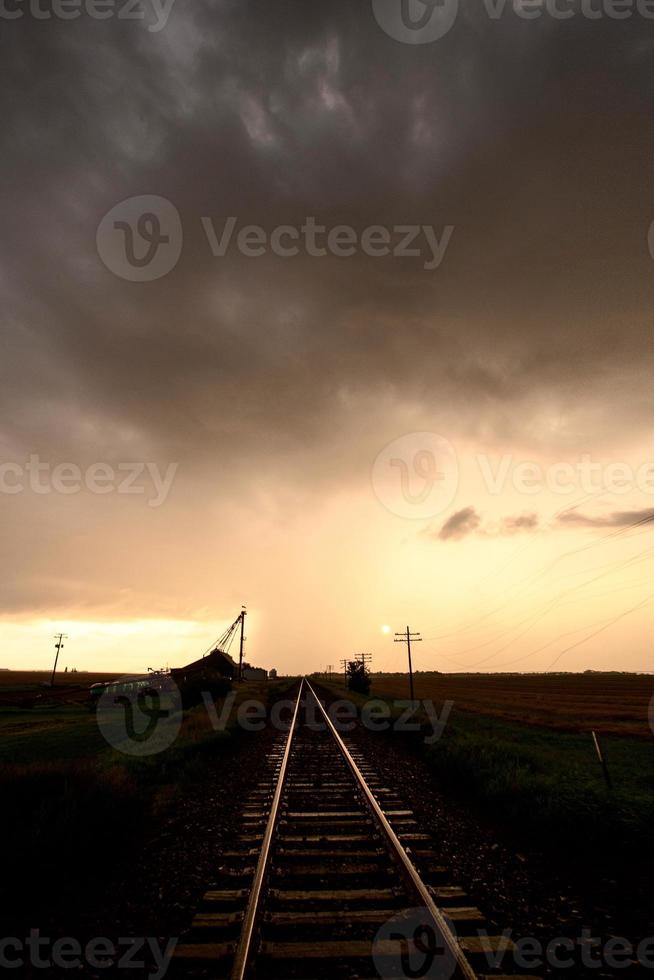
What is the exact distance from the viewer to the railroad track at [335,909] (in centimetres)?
365

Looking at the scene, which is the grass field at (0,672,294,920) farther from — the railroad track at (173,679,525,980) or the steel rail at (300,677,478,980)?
the steel rail at (300,677,478,980)

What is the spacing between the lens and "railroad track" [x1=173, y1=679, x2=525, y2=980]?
3.65 meters

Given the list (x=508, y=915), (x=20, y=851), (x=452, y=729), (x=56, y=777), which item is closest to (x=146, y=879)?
(x=20, y=851)

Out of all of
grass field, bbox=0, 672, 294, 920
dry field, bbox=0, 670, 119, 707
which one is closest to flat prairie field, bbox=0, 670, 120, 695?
dry field, bbox=0, 670, 119, 707

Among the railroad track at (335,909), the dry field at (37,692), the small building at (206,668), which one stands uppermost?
the small building at (206,668)

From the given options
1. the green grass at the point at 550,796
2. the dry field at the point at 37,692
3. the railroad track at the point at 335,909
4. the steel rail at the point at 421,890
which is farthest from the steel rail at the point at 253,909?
the dry field at the point at 37,692

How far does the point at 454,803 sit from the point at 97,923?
626 centimetres

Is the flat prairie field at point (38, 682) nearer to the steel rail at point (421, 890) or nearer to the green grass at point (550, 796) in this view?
the green grass at point (550, 796)

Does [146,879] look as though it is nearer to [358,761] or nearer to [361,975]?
[361,975]

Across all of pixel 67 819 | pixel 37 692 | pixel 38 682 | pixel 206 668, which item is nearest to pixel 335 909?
pixel 67 819

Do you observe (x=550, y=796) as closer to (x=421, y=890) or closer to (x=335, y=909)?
(x=421, y=890)

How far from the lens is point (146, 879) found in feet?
17.1

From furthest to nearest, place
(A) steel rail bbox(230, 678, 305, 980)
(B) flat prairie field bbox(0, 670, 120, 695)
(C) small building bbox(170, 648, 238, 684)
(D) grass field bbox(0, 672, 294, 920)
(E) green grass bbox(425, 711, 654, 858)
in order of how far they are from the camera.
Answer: (B) flat prairie field bbox(0, 670, 120, 695) < (C) small building bbox(170, 648, 238, 684) < (E) green grass bbox(425, 711, 654, 858) < (D) grass field bbox(0, 672, 294, 920) < (A) steel rail bbox(230, 678, 305, 980)

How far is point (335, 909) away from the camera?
4398mm
